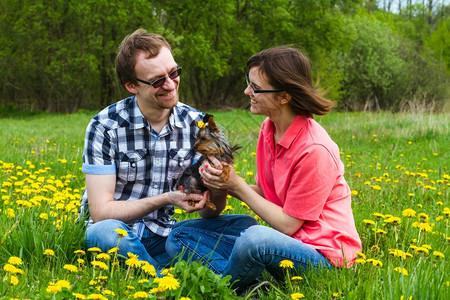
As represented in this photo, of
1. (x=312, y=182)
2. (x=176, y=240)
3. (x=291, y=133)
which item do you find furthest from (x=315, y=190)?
(x=176, y=240)

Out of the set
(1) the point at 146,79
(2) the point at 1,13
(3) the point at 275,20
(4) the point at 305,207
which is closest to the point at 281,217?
(4) the point at 305,207

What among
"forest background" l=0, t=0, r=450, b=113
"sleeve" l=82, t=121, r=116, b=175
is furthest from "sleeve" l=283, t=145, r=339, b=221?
"forest background" l=0, t=0, r=450, b=113

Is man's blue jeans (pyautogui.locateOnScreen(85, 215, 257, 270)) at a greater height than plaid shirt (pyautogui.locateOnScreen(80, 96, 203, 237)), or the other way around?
plaid shirt (pyautogui.locateOnScreen(80, 96, 203, 237))

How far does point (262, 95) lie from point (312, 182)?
2.03ft

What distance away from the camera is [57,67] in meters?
21.4

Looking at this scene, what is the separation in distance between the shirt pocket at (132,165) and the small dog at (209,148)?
1.40 ft

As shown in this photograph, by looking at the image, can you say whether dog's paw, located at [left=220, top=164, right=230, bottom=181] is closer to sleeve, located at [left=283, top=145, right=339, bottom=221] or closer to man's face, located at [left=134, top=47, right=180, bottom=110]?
sleeve, located at [left=283, top=145, right=339, bottom=221]

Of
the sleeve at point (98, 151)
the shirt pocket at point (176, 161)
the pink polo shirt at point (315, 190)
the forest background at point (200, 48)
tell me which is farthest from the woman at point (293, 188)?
the forest background at point (200, 48)

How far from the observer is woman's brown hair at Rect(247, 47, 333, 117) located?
290cm

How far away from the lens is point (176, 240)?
318cm

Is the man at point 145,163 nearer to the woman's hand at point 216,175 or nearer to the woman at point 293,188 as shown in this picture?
the woman's hand at point 216,175

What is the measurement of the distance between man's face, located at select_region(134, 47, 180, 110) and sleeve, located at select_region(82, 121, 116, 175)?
374 millimetres

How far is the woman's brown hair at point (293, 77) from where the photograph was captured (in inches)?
114

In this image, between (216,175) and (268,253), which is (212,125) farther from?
(268,253)
